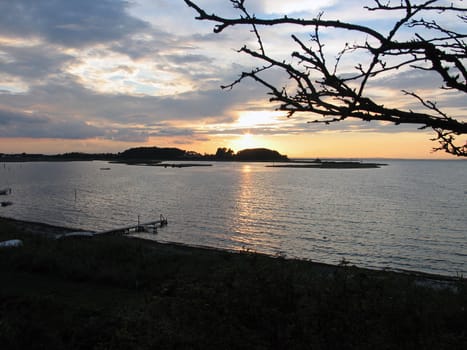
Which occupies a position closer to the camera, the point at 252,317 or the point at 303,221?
the point at 252,317

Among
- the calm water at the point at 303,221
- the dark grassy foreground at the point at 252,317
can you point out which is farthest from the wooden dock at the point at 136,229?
the dark grassy foreground at the point at 252,317

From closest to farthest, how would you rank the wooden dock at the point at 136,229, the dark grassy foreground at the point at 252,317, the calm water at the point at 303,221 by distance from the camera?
the dark grassy foreground at the point at 252,317, the calm water at the point at 303,221, the wooden dock at the point at 136,229

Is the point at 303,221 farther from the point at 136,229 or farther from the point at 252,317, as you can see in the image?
the point at 252,317

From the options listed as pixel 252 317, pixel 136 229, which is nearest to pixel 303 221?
pixel 136 229

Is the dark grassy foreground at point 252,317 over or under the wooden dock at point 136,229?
over

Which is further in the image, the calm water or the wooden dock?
the wooden dock

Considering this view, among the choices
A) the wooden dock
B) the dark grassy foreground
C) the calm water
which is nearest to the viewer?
the dark grassy foreground

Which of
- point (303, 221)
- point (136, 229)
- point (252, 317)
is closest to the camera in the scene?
point (252, 317)

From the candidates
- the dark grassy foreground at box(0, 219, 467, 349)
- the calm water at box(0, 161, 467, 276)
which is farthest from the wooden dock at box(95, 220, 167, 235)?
the dark grassy foreground at box(0, 219, 467, 349)

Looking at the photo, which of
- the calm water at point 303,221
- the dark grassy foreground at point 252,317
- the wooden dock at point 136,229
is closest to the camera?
the dark grassy foreground at point 252,317

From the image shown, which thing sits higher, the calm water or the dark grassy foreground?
the dark grassy foreground

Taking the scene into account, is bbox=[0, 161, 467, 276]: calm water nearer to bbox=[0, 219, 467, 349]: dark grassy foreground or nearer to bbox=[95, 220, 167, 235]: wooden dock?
bbox=[95, 220, 167, 235]: wooden dock

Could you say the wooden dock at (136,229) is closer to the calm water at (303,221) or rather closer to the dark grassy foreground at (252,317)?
the calm water at (303,221)

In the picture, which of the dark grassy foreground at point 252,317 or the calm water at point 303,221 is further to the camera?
the calm water at point 303,221
